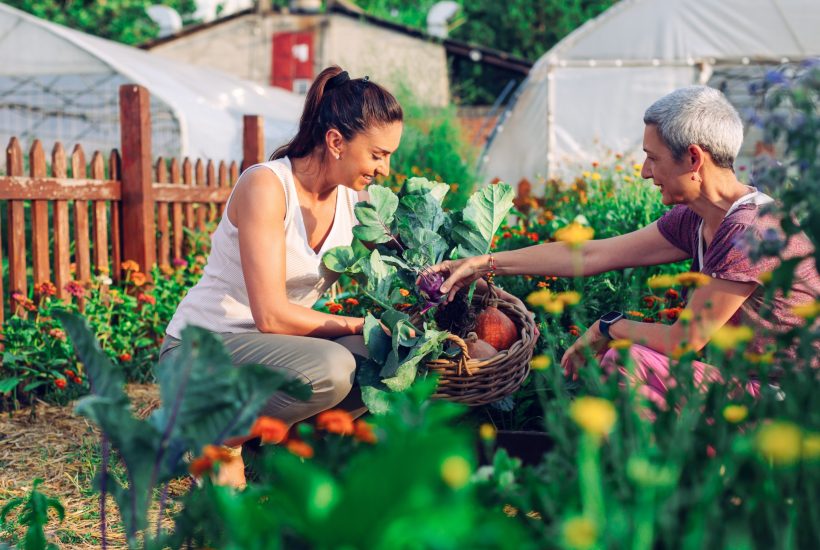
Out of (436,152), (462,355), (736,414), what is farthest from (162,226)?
(736,414)

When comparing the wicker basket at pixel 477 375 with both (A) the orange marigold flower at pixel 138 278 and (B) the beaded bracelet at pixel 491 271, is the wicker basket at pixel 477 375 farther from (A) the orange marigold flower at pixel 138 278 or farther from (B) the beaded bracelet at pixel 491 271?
(A) the orange marigold flower at pixel 138 278

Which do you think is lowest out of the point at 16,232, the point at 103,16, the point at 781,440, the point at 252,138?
the point at 16,232

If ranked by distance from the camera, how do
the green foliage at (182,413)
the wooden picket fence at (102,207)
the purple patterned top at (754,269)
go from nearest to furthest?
1. the green foliage at (182,413)
2. the purple patterned top at (754,269)
3. the wooden picket fence at (102,207)

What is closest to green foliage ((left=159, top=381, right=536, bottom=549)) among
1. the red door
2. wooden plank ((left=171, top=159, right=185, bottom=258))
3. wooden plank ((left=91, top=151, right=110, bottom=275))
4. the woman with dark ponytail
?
the woman with dark ponytail

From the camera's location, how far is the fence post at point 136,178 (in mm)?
4836

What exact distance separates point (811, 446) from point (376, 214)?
5.82 feet

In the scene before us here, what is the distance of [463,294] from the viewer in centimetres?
271

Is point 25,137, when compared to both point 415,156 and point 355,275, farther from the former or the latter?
point 355,275

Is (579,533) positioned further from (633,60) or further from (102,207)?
(633,60)

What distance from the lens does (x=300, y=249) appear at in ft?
9.20

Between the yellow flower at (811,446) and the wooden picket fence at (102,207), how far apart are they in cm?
367

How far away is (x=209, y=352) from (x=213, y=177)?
4.47 meters

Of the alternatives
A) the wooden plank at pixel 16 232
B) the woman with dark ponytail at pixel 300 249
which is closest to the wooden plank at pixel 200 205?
the wooden plank at pixel 16 232

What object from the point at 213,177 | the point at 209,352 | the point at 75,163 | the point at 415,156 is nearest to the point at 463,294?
the point at 209,352
